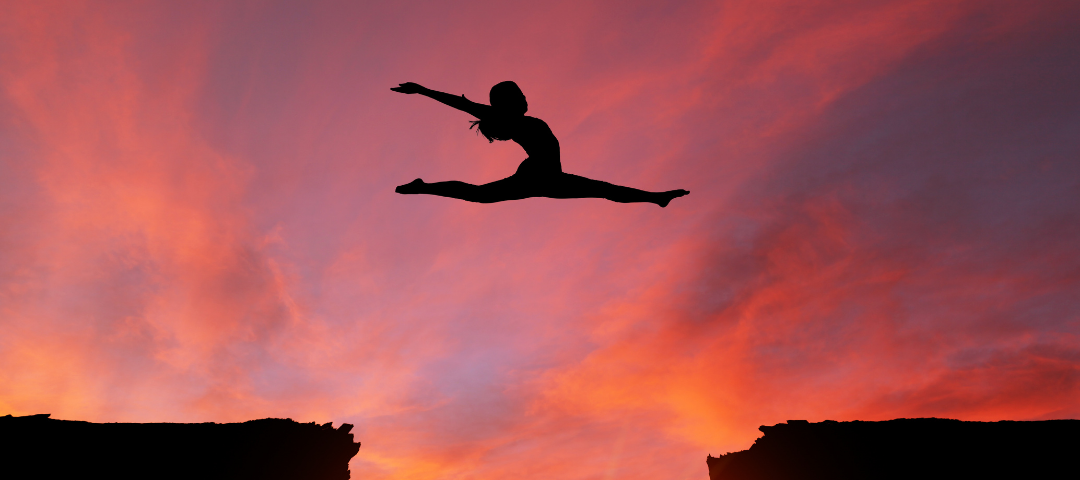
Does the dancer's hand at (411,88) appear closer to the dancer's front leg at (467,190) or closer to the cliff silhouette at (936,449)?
the dancer's front leg at (467,190)

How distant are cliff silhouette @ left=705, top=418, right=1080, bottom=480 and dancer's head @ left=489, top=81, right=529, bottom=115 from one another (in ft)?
48.4

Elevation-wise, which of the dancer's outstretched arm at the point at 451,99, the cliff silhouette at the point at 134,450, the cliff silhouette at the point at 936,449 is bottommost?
the cliff silhouette at the point at 936,449

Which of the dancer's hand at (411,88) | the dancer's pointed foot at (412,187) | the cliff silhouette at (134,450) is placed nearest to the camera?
the dancer's hand at (411,88)

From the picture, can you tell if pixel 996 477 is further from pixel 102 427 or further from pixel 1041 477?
pixel 102 427

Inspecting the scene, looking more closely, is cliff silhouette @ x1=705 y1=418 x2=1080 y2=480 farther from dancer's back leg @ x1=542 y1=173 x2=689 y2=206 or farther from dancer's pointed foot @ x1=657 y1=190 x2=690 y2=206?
dancer's back leg @ x1=542 y1=173 x2=689 y2=206

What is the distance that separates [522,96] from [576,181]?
1.01 m

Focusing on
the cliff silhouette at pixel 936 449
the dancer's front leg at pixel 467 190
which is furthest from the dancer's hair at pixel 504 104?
the cliff silhouette at pixel 936 449

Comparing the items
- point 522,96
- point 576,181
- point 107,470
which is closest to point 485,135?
point 522,96

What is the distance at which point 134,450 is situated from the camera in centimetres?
1172

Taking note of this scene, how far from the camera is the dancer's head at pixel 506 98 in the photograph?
4527 millimetres

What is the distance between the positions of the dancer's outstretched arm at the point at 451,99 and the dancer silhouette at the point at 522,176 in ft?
0.22

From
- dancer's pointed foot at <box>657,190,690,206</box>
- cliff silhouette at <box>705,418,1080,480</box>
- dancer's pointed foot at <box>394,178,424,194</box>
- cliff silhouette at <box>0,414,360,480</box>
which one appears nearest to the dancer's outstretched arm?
dancer's pointed foot at <box>394,178,424,194</box>

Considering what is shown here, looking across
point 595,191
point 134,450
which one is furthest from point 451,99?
point 134,450

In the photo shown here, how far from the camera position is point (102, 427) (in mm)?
11898
